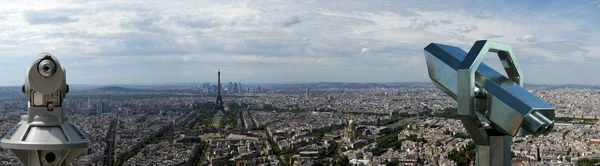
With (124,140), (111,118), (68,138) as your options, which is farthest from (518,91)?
(111,118)

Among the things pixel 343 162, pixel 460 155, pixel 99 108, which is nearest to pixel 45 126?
pixel 343 162

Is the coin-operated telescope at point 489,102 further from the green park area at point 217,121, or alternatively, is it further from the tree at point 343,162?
the green park area at point 217,121

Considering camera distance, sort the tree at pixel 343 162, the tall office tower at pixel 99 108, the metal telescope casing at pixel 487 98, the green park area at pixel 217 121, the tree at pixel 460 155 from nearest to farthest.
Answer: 1. the metal telescope casing at pixel 487 98
2. the tree at pixel 460 155
3. the tree at pixel 343 162
4. the green park area at pixel 217 121
5. the tall office tower at pixel 99 108

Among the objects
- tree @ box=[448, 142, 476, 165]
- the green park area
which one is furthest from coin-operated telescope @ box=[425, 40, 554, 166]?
the green park area

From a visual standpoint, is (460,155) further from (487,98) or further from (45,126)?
(45,126)

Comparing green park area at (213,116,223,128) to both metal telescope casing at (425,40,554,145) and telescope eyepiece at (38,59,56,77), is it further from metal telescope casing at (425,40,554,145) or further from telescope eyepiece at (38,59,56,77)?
telescope eyepiece at (38,59,56,77)

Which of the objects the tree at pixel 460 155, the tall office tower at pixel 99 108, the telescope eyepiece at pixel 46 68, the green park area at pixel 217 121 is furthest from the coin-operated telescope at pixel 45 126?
the tall office tower at pixel 99 108
